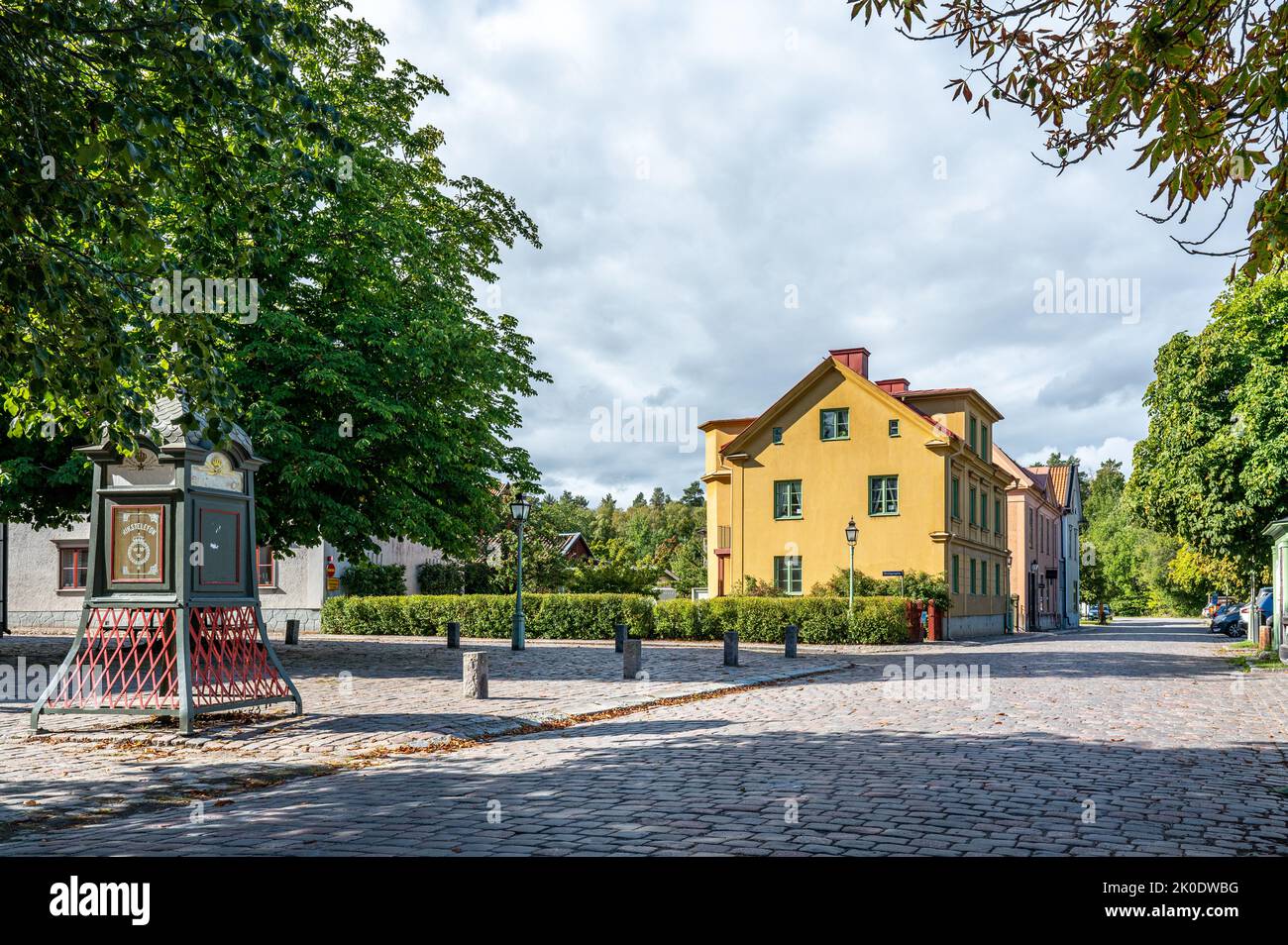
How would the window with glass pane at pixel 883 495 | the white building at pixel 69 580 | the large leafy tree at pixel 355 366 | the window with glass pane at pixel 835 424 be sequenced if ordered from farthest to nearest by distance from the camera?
the white building at pixel 69 580, the window with glass pane at pixel 835 424, the window with glass pane at pixel 883 495, the large leafy tree at pixel 355 366

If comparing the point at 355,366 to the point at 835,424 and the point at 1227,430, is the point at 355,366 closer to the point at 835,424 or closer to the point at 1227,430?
the point at 835,424

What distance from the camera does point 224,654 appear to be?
11.3 m

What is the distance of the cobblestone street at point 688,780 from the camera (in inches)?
233

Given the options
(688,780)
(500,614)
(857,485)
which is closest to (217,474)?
(688,780)

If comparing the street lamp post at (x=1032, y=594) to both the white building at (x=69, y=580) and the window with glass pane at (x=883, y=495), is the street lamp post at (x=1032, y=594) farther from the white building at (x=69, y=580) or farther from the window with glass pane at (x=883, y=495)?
the white building at (x=69, y=580)

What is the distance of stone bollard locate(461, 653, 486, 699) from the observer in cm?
1386

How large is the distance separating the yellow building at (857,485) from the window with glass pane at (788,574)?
4cm

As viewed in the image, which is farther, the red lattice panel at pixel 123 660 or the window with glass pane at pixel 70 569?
the window with glass pane at pixel 70 569

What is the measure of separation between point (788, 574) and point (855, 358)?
891 centimetres

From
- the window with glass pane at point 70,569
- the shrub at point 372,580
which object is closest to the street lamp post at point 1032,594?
the shrub at point 372,580

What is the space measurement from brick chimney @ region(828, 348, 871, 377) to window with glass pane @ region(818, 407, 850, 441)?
8.57 ft

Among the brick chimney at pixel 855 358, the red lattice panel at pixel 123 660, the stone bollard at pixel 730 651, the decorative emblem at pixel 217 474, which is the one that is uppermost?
the brick chimney at pixel 855 358

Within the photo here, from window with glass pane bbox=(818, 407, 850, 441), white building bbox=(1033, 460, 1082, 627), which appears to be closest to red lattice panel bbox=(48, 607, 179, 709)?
window with glass pane bbox=(818, 407, 850, 441)

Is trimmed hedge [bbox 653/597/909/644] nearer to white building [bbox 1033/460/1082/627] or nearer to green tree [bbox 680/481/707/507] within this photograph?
white building [bbox 1033/460/1082/627]
